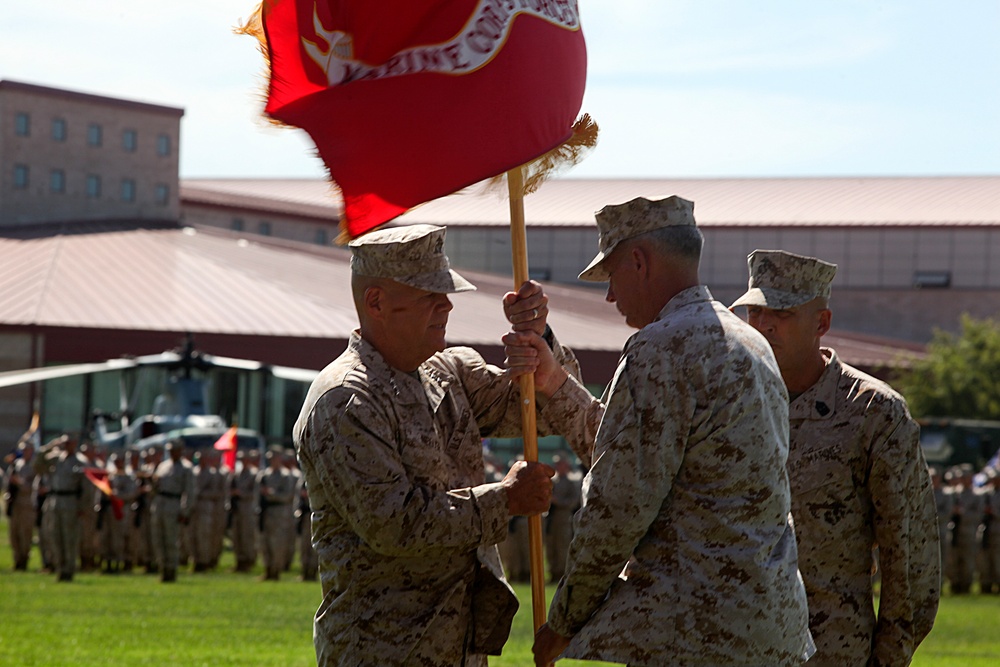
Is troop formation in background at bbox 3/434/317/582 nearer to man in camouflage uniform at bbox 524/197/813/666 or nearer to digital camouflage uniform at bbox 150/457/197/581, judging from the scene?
digital camouflage uniform at bbox 150/457/197/581

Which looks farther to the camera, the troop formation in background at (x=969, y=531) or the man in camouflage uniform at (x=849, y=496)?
the troop formation in background at (x=969, y=531)

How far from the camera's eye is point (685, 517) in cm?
381

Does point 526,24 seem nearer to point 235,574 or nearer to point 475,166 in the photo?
point 475,166

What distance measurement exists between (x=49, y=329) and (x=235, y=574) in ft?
65.9

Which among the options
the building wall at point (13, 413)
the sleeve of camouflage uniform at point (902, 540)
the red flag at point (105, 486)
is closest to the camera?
the sleeve of camouflage uniform at point (902, 540)

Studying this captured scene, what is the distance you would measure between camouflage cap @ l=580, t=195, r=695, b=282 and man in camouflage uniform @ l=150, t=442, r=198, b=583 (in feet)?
50.7

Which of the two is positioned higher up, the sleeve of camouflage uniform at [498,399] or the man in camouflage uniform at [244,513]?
the sleeve of camouflage uniform at [498,399]

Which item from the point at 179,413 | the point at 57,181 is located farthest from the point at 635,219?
the point at 57,181

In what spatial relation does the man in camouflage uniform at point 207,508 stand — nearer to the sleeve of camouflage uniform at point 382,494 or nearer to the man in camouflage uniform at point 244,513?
the man in camouflage uniform at point 244,513

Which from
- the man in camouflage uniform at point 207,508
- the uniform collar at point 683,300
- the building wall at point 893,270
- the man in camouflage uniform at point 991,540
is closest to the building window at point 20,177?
the building wall at point 893,270

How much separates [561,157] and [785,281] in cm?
92

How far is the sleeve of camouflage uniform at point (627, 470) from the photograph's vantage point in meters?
3.76

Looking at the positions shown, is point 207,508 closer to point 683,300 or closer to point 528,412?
point 528,412

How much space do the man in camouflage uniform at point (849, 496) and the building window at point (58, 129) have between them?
5997 centimetres
